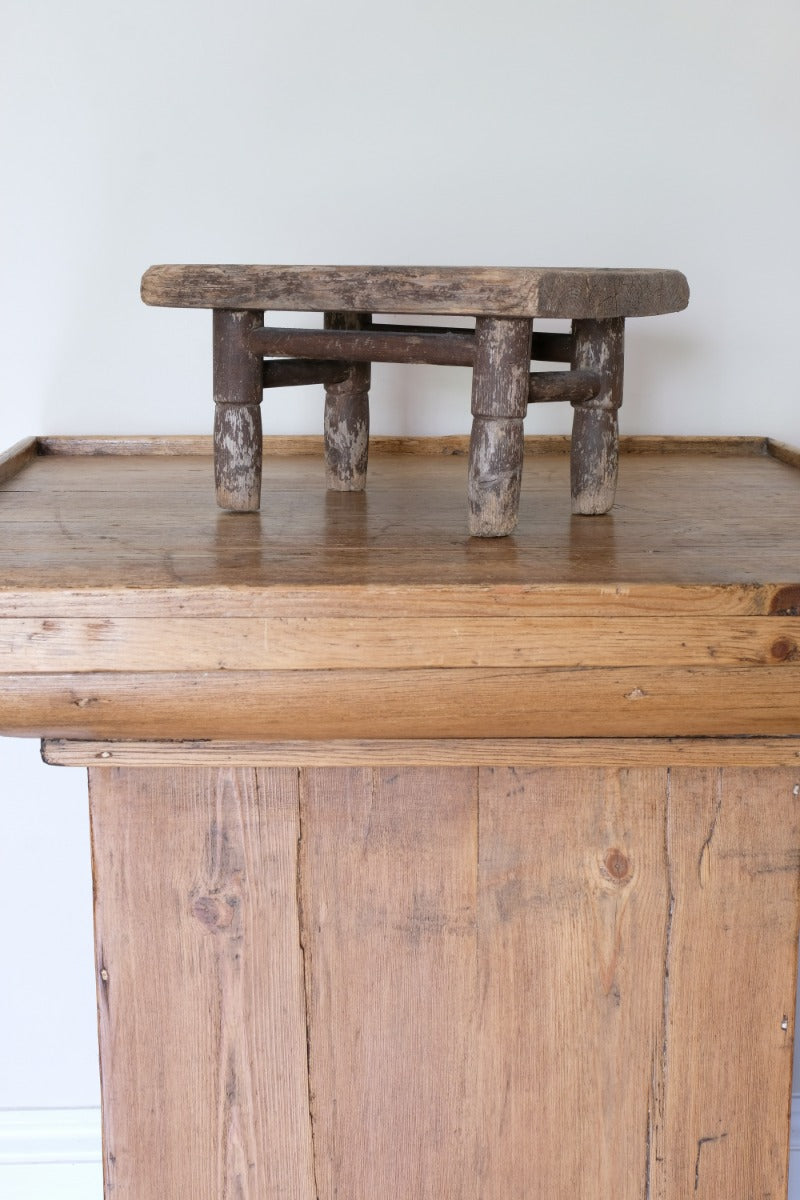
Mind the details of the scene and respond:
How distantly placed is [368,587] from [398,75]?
70 cm

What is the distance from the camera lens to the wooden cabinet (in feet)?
2.77

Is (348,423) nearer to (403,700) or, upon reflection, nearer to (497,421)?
(497,421)

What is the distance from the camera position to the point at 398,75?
121 centimetres

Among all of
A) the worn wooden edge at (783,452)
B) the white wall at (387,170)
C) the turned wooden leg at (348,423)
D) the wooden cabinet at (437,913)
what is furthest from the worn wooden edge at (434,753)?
the white wall at (387,170)

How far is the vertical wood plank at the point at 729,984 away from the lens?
0.90m

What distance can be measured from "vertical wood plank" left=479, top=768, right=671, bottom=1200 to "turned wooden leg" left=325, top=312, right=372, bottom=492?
283 millimetres

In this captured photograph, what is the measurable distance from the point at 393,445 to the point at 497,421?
42 cm

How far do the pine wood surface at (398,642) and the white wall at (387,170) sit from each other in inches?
20.3

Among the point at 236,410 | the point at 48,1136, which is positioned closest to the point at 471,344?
the point at 236,410

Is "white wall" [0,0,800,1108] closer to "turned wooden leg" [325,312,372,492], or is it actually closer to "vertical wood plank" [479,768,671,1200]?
"turned wooden leg" [325,312,372,492]

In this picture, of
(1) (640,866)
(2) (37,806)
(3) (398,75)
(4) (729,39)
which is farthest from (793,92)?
(2) (37,806)

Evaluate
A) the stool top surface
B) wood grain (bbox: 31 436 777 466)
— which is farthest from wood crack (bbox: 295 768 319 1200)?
wood grain (bbox: 31 436 777 466)

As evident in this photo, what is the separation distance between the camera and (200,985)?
92cm

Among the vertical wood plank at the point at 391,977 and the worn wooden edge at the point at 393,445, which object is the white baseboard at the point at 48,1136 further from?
the worn wooden edge at the point at 393,445
